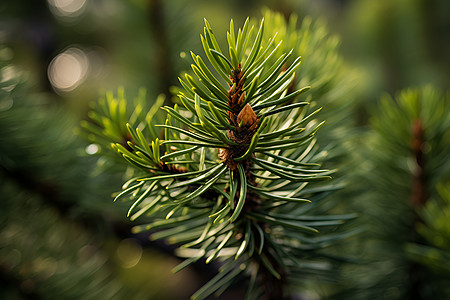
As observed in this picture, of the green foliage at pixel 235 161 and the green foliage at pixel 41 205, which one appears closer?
the green foliage at pixel 235 161

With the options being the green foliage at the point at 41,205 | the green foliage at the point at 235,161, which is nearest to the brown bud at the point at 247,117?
the green foliage at the point at 235,161

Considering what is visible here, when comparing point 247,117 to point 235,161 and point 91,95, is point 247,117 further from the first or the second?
point 91,95

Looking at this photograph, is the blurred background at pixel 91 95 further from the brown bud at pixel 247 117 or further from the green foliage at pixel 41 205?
the brown bud at pixel 247 117

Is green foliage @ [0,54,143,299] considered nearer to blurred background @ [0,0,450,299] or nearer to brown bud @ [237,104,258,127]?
blurred background @ [0,0,450,299]

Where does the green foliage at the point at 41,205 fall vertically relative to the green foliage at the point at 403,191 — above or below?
above

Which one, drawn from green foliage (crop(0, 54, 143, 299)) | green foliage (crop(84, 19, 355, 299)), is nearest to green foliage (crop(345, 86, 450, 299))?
green foliage (crop(84, 19, 355, 299))
